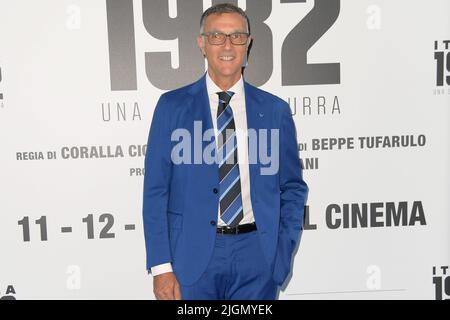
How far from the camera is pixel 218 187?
2.04 meters

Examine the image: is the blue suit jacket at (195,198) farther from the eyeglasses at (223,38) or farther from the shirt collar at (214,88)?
the eyeglasses at (223,38)

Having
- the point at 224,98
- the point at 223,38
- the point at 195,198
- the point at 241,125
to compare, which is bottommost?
the point at 195,198

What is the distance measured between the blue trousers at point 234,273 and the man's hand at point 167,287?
0.04 m

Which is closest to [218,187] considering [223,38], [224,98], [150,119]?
[224,98]

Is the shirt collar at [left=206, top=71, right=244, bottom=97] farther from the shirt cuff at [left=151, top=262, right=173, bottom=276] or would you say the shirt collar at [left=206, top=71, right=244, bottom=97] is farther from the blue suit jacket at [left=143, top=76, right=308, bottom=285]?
the shirt cuff at [left=151, top=262, right=173, bottom=276]

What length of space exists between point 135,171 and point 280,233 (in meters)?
1.15

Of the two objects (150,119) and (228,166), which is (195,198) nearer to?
(228,166)

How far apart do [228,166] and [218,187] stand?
0.12 m

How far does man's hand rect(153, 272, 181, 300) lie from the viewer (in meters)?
2.00

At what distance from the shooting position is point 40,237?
2881 millimetres

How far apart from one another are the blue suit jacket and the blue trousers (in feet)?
0.12

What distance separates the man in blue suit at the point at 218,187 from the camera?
2006 millimetres

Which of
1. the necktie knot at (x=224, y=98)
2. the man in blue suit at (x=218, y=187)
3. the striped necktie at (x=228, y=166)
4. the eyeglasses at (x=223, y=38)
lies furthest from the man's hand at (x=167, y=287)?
the eyeglasses at (x=223, y=38)

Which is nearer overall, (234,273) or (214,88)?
(234,273)
